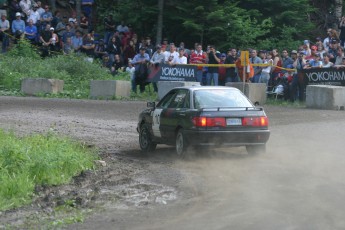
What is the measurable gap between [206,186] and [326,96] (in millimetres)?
14606

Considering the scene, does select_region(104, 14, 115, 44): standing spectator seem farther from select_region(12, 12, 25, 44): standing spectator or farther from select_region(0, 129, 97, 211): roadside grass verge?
select_region(0, 129, 97, 211): roadside grass verge

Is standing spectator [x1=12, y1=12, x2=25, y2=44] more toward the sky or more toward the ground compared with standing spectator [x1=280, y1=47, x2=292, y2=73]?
more toward the sky

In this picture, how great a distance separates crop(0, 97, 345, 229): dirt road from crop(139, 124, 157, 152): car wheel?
8.6 inches

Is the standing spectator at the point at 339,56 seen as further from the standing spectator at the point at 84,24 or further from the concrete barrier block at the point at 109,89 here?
the standing spectator at the point at 84,24

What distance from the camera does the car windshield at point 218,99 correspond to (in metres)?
16.3

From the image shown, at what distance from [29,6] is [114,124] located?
17.7 metres

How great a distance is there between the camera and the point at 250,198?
37.8ft

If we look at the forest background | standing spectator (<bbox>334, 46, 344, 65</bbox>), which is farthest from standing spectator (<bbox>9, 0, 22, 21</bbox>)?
standing spectator (<bbox>334, 46, 344, 65</bbox>)

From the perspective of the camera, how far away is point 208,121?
612 inches

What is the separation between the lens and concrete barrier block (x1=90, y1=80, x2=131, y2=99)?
3034 cm

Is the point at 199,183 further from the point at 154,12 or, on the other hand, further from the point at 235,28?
the point at 154,12

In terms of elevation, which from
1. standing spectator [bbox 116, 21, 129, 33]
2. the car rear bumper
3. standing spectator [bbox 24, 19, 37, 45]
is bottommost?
the car rear bumper

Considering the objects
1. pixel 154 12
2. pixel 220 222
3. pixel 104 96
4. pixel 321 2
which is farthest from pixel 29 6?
pixel 220 222

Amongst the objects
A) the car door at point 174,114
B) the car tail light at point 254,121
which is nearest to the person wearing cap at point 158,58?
the car door at point 174,114
